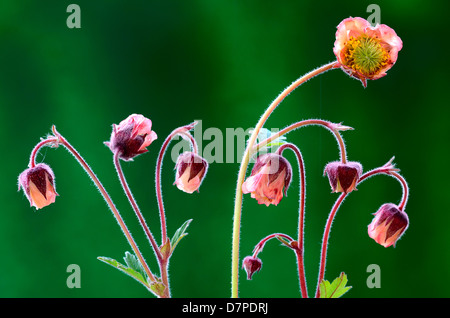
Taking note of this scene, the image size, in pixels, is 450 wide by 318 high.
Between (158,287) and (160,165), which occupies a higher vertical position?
(160,165)

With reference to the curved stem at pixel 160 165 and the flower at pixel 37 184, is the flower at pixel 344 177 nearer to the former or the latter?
the curved stem at pixel 160 165

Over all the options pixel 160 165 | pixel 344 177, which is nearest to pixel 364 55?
pixel 344 177

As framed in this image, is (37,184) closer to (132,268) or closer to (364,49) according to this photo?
(132,268)

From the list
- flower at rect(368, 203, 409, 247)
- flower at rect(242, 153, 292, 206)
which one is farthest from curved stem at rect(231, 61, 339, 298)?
flower at rect(368, 203, 409, 247)

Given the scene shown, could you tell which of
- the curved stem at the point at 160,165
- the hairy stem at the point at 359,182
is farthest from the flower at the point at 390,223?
the curved stem at the point at 160,165

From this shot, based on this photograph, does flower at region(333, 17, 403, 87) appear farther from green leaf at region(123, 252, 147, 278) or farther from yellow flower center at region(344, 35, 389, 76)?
green leaf at region(123, 252, 147, 278)
